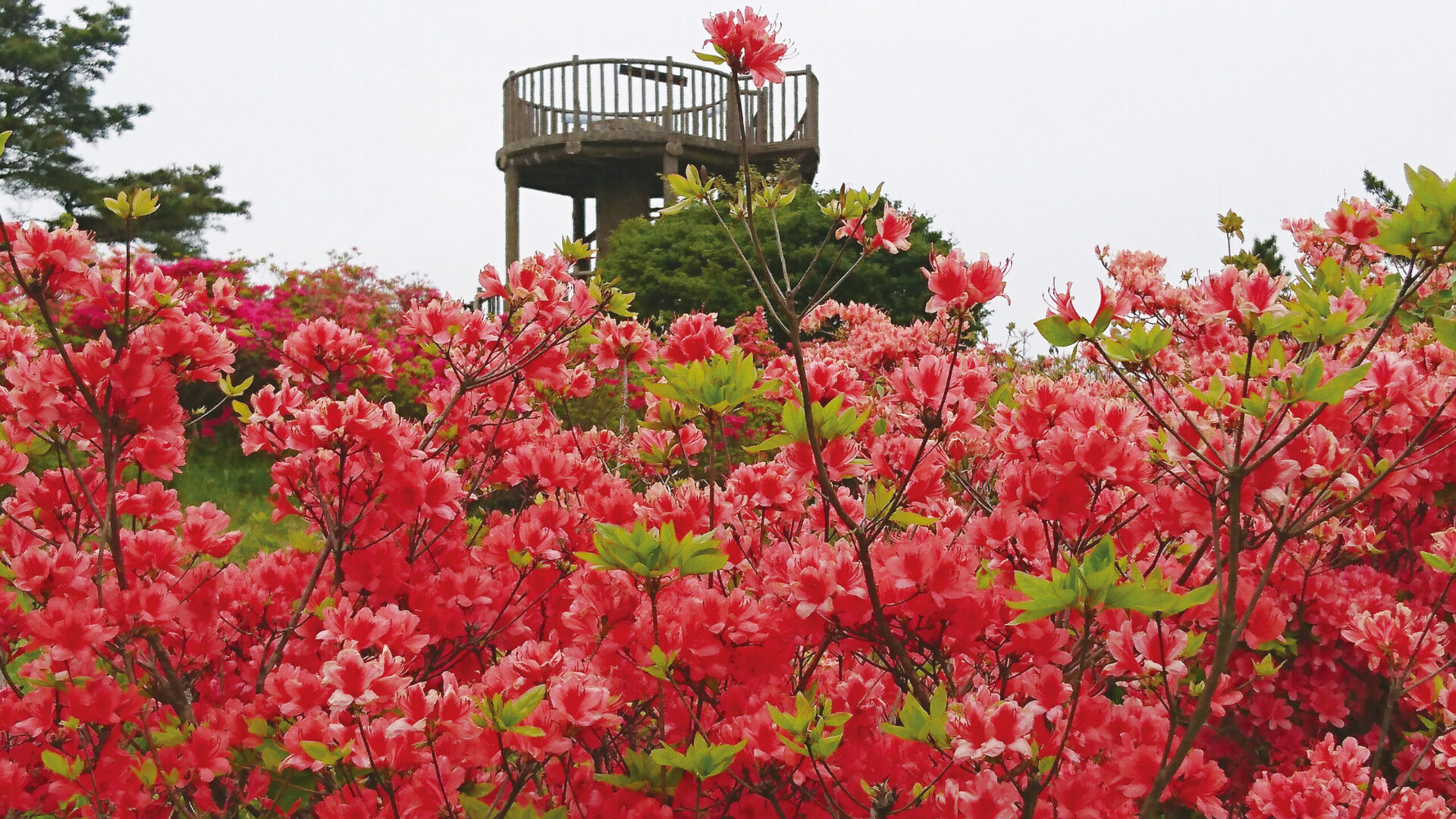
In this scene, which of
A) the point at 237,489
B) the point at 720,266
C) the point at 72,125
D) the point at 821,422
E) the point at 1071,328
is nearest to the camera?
the point at 1071,328

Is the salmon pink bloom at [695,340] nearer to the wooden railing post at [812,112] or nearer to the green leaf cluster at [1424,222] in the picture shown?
the green leaf cluster at [1424,222]

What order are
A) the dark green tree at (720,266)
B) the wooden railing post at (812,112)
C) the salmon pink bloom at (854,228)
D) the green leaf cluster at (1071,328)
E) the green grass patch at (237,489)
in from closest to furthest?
the green leaf cluster at (1071,328)
the salmon pink bloom at (854,228)
the green grass patch at (237,489)
the dark green tree at (720,266)
the wooden railing post at (812,112)

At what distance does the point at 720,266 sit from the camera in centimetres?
1162

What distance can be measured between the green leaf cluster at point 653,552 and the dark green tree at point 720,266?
31.7 ft

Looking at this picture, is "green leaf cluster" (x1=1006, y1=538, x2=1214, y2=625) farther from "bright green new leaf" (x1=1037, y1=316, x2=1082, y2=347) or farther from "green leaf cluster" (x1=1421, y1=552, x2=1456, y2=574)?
"green leaf cluster" (x1=1421, y1=552, x2=1456, y2=574)

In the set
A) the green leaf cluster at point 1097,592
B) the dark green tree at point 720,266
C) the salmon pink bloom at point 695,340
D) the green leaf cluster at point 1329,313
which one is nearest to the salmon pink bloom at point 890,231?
the salmon pink bloom at point 695,340

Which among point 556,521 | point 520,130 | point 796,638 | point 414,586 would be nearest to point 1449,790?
point 796,638

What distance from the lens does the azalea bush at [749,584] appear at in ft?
4.42

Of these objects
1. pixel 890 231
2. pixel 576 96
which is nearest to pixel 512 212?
pixel 576 96

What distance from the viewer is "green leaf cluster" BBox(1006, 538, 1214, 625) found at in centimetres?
117

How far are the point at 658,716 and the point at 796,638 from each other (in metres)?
0.25

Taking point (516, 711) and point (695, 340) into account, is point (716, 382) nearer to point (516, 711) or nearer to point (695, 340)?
point (695, 340)

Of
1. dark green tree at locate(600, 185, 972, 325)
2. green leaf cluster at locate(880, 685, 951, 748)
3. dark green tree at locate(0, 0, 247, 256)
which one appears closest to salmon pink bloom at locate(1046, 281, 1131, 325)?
green leaf cluster at locate(880, 685, 951, 748)

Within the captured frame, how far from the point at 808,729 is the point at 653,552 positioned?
0.30m
